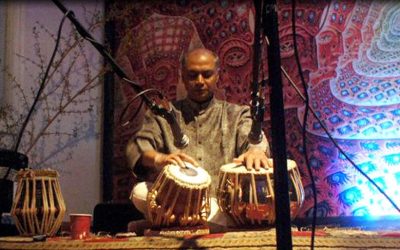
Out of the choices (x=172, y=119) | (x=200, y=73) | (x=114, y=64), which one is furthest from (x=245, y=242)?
(x=200, y=73)

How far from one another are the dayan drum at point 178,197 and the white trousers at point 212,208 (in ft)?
0.54

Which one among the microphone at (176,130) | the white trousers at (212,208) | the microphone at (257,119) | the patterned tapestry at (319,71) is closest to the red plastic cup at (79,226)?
the white trousers at (212,208)

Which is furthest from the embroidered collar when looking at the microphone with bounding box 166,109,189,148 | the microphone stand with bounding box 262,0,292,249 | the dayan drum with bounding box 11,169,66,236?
the microphone stand with bounding box 262,0,292,249

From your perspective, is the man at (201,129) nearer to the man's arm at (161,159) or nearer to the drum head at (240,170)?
the man's arm at (161,159)

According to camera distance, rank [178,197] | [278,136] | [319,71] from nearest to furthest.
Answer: [278,136] < [178,197] < [319,71]

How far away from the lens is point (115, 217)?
3367mm

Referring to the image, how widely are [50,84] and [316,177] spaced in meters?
2.06

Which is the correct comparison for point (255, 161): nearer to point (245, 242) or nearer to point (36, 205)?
point (245, 242)

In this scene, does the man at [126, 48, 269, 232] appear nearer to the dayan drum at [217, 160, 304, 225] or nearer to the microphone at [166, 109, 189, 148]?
the dayan drum at [217, 160, 304, 225]

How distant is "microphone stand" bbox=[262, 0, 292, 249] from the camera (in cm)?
133

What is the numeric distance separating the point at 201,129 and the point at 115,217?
77 centimetres

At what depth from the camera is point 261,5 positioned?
138 centimetres

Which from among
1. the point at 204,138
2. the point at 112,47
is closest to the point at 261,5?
the point at 204,138

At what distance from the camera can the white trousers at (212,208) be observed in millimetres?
2699
